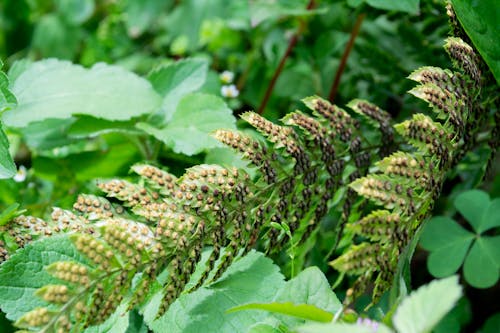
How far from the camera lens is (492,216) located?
1494 millimetres

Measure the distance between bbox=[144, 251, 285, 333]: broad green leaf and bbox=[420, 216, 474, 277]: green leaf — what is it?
1.69 feet

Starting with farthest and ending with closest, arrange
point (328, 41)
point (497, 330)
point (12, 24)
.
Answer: point (12, 24), point (328, 41), point (497, 330)

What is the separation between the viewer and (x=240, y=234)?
112 centimetres

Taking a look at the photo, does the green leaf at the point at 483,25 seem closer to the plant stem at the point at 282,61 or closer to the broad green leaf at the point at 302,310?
the broad green leaf at the point at 302,310

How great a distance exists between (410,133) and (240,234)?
1.19 ft

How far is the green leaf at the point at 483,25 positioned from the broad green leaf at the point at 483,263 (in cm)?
41

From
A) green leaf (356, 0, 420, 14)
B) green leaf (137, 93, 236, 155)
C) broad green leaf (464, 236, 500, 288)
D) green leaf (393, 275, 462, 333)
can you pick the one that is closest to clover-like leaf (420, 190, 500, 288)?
broad green leaf (464, 236, 500, 288)

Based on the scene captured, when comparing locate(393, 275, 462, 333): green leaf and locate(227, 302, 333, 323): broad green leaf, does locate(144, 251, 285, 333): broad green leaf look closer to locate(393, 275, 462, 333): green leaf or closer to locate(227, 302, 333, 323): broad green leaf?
locate(227, 302, 333, 323): broad green leaf

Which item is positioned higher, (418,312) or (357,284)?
(418,312)

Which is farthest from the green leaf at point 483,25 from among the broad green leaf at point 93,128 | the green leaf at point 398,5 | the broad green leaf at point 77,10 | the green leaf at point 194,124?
the broad green leaf at point 77,10

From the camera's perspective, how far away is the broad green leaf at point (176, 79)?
5.54ft

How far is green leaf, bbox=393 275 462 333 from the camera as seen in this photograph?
75 cm

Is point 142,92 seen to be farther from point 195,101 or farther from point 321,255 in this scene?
point 321,255

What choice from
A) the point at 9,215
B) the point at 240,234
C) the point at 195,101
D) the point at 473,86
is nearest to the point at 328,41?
the point at 195,101
